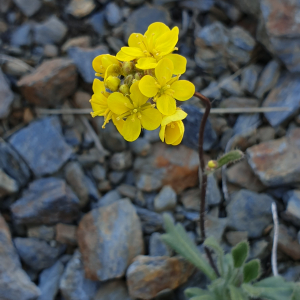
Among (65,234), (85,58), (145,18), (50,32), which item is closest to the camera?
(65,234)

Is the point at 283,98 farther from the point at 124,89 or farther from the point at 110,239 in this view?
the point at 110,239

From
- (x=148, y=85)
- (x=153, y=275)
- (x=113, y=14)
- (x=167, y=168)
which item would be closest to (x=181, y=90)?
(x=148, y=85)

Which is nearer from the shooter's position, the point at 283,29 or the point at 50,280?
the point at 50,280

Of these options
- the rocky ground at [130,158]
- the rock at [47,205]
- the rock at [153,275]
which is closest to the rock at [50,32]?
the rocky ground at [130,158]

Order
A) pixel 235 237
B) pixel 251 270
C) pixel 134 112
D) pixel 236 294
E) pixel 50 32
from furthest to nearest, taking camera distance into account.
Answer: pixel 50 32
pixel 235 237
pixel 251 270
pixel 236 294
pixel 134 112

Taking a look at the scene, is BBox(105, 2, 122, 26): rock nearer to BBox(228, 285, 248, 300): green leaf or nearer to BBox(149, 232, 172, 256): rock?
BBox(149, 232, 172, 256): rock

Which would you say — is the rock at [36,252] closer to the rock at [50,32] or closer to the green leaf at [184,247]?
the green leaf at [184,247]
